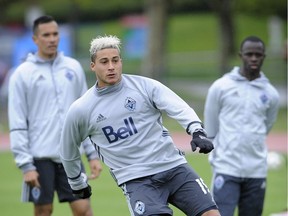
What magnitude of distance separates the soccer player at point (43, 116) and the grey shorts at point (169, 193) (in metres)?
1.95

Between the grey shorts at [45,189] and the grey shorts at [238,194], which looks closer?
the grey shorts at [238,194]

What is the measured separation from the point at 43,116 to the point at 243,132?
1968mm

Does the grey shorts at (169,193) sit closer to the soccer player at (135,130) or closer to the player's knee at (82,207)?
the soccer player at (135,130)

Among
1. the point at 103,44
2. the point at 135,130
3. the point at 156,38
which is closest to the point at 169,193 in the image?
the point at 135,130

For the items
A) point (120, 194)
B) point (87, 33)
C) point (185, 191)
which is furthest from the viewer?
point (87, 33)

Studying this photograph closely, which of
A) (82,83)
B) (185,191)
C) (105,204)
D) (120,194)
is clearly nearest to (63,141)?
(185,191)

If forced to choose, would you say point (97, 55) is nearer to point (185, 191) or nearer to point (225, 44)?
point (185, 191)

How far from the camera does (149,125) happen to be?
7398mm

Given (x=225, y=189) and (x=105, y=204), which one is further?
(x=105, y=204)

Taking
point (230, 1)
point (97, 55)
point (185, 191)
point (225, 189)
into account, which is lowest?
point (230, 1)

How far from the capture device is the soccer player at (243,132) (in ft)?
29.6

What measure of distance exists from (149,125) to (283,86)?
23.2 m

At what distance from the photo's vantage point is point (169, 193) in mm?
7328

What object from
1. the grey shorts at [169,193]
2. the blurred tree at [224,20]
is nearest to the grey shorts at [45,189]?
the grey shorts at [169,193]
